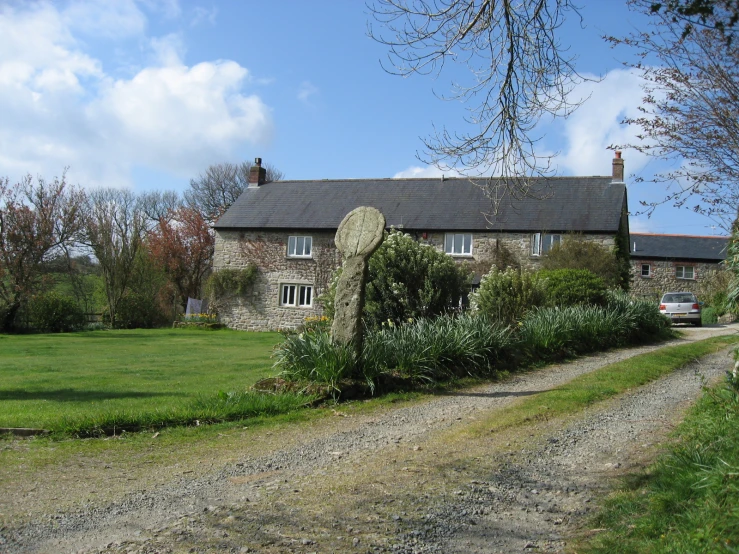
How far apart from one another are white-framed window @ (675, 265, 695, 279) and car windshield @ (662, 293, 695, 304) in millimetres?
15227

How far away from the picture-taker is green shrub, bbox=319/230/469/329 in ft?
49.3

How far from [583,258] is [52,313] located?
73.9 ft

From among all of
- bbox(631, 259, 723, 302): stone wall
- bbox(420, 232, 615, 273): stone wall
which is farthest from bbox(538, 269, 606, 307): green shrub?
bbox(631, 259, 723, 302): stone wall

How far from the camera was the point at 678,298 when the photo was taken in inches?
1144

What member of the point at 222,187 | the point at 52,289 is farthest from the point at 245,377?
the point at 222,187

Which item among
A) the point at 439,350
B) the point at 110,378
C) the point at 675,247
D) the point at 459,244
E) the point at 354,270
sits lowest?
the point at 110,378

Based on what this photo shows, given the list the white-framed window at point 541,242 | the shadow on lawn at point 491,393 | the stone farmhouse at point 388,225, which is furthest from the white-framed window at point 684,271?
the shadow on lawn at point 491,393

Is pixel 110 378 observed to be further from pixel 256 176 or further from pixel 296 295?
pixel 256 176

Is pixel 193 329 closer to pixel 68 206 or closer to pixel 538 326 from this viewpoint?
pixel 68 206

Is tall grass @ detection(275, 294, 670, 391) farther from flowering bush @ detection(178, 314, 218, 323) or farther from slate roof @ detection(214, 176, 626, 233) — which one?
flowering bush @ detection(178, 314, 218, 323)

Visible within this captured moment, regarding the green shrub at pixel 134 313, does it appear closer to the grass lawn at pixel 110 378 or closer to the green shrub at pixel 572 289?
the grass lawn at pixel 110 378

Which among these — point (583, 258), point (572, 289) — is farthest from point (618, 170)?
point (572, 289)

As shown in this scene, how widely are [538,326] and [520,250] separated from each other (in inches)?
680

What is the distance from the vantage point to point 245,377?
1156 centimetres
